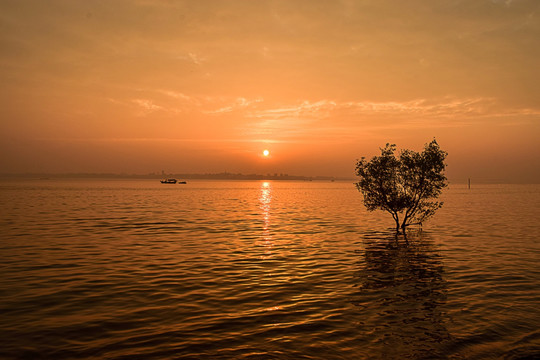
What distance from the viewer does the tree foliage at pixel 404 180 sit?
47.4 metres

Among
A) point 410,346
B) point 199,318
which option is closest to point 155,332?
point 199,318

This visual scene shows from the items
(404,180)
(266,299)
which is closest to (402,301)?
(266,299)

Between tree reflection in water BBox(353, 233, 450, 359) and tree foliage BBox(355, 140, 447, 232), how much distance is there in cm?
1239

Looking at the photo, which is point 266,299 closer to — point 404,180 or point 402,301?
point 402,301

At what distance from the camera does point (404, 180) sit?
4919cm

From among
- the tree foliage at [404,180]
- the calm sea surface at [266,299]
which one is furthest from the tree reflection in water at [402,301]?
the tree foliage at [404,180]

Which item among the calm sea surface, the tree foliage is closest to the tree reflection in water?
the calm sea surface

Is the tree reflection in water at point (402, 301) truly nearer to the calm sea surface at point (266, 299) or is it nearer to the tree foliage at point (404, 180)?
the calm sea surface at point (266, 299)

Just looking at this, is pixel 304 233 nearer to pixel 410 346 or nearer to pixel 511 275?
pixel 511 275

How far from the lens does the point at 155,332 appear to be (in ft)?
52.2

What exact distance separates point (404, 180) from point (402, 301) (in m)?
30.9

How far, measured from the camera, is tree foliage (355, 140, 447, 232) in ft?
156

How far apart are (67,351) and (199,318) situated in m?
5.58

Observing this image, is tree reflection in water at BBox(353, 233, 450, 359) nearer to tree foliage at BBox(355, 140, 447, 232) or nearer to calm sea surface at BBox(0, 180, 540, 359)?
calm sea surface at BBox(0, 180, 540, 359)
